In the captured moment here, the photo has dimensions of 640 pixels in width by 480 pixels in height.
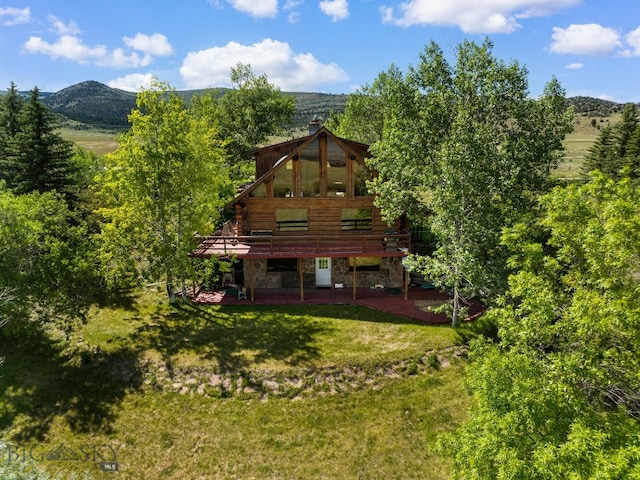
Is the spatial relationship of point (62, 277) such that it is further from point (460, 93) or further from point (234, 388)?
point (460, 93)

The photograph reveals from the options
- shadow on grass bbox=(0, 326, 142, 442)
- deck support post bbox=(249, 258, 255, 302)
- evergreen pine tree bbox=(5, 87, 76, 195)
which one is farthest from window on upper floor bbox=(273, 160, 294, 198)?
evergreen pine tree bbox=(5, 87, 76, 195)

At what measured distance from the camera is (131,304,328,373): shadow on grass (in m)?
19.1

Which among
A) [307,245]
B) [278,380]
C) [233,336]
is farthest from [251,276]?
[278,380]

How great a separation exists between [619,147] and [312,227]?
40934mm

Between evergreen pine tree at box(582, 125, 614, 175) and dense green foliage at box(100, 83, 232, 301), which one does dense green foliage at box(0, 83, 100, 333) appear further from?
evergreen pine tree at box(582, 125, 614, 175)

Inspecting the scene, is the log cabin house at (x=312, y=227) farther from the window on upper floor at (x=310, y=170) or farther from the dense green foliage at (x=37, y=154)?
the dense green foliage at (x=37, y=154)

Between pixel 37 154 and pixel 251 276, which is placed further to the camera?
pixel 37 154

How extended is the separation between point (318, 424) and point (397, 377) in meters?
4.30

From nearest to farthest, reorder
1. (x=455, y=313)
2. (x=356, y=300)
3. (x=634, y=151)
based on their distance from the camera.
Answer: (x=455, y=313)
(x=356, y=300)
(x=634, y=151)

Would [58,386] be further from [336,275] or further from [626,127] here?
[626,127]

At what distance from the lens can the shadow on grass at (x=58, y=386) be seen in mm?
15758

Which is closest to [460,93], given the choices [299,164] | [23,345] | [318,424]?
[299,164]

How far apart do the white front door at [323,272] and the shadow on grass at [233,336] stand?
4.45 metres

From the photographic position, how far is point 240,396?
1700 centimetres
